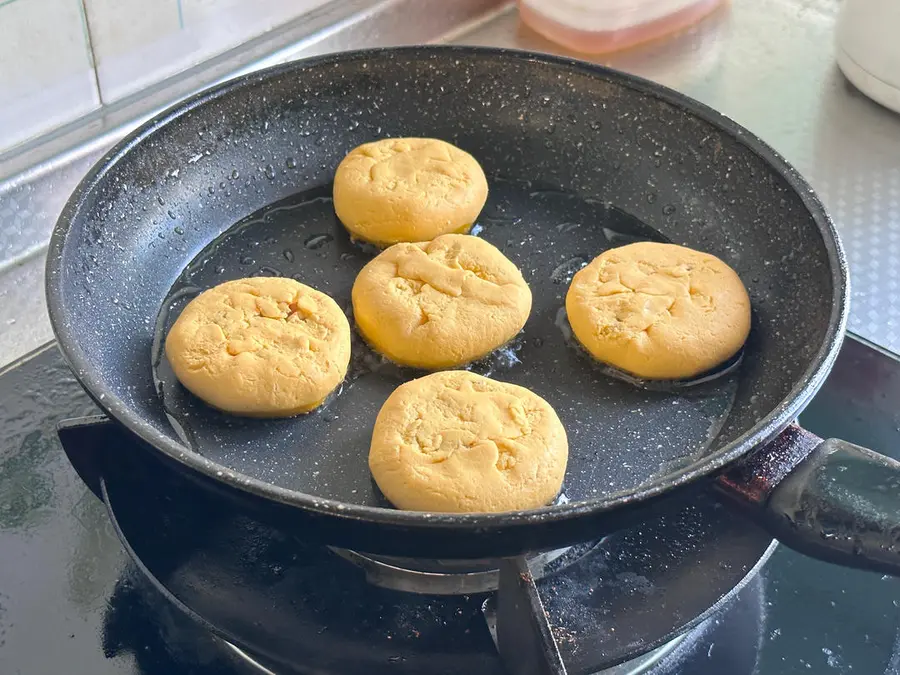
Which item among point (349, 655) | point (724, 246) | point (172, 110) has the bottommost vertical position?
point (349, 655)

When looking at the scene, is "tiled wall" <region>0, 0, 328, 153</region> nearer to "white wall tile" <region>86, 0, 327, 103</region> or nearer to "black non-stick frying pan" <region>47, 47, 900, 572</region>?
"white wall tile" <region>86, 0, 327, 103</region>

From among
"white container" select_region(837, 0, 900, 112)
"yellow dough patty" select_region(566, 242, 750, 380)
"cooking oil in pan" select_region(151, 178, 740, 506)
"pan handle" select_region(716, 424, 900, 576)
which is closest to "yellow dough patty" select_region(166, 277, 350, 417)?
"cooking oil in pan" select_region(151, 178, 740, 506)

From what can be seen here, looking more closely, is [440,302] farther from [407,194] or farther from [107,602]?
[107,602]

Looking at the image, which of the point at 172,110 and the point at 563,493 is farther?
the point at 172,110

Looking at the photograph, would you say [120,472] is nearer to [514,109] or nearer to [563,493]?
[563,493]

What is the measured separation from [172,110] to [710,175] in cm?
63

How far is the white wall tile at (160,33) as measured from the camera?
3.67 ft

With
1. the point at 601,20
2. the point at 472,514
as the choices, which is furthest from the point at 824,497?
the point at 601,20

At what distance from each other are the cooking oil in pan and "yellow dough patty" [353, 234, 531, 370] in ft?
0.10

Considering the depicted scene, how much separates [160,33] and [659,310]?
2.36ft

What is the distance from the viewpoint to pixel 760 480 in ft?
2.37

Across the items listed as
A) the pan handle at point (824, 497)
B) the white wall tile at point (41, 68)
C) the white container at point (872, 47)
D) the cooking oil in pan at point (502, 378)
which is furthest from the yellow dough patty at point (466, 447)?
the white container at point (872, 47)

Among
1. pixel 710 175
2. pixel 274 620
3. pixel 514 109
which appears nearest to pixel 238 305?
pixel 274 620

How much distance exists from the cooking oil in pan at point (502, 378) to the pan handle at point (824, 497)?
115 mm
